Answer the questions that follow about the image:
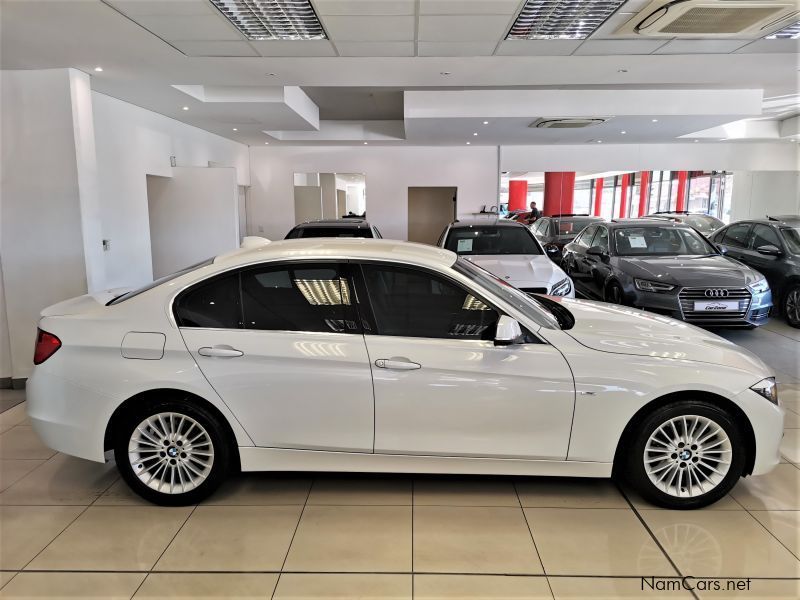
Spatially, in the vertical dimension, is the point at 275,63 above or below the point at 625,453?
above

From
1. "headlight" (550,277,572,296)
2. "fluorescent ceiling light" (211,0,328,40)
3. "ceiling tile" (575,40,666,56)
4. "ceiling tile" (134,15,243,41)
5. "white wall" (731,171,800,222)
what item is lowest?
"headlight" (550,277,572,296)

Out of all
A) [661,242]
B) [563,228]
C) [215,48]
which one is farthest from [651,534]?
[563,228]

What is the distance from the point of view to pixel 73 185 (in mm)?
5129

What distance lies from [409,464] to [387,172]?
1209cm

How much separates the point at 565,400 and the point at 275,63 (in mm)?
4713

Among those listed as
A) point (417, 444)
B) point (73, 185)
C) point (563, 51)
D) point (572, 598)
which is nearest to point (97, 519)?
point (417, 444)

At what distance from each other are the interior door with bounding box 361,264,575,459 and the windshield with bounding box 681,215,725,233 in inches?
478

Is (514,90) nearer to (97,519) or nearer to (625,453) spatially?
(625,453)

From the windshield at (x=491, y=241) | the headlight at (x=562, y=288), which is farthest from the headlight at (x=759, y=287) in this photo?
the windshield at (x=491, y=241)

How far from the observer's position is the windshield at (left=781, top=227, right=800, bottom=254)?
24.9 feet

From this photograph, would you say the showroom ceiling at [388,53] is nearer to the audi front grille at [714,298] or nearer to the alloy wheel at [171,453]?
the audi front grille at [714,298]

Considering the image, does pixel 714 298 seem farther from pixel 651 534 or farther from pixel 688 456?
pixel 651 534

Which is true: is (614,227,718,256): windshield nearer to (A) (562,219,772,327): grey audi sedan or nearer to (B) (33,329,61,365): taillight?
(A) (562,219,772,327): grey audi sedan

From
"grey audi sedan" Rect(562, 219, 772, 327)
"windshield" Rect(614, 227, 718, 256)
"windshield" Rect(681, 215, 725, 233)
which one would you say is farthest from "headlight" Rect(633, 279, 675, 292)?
"windshield" Rect(681, 215, 725, 233)
